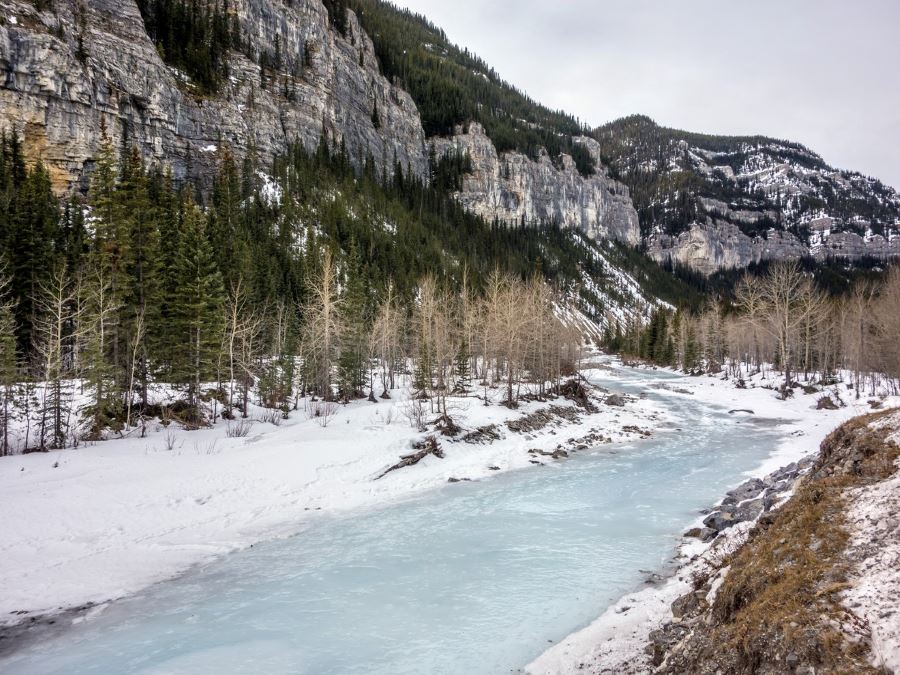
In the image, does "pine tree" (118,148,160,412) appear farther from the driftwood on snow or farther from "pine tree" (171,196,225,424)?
the driftwood on snow

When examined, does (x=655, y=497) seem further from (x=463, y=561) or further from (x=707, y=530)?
(x=463, y=561)

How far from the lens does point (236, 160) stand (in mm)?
87250

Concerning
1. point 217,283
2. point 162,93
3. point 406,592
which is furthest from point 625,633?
point 162,93

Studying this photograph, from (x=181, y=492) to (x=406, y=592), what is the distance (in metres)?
9.40

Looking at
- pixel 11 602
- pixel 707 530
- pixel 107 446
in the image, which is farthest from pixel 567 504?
pixel 107 446

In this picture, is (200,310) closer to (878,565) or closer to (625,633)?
(625,633)

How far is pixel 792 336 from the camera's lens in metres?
52.2

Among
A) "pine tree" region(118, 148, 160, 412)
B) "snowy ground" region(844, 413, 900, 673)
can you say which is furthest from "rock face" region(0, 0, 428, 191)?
"snowy ground" region(844, 413, 900, 673)

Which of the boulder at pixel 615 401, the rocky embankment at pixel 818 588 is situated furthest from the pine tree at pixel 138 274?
the boulder at pixel 615 401

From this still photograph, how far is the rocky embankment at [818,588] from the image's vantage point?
3.32 m

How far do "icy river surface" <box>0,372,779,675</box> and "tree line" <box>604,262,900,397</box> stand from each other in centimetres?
3514

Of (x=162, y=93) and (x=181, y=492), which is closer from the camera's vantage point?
(x=181, y=492)

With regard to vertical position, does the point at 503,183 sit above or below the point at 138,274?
above

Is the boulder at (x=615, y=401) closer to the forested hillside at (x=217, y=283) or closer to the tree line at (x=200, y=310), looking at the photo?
the tree line at (x=200, y=310)
